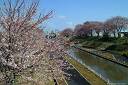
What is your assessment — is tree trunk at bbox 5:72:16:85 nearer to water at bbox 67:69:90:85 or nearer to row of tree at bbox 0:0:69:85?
row of tree at bbox 0:0:69:85

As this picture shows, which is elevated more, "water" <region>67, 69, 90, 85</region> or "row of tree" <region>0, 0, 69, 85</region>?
"row of tree" <region>0, 0, 69, 85</region>

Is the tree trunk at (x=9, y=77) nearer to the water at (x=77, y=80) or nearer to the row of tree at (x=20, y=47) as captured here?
the row of tree at (x=20, y=47)

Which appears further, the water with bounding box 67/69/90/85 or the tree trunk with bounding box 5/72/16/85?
the water with bounding box 67/69/90/85

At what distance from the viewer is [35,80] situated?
13359 millimetres

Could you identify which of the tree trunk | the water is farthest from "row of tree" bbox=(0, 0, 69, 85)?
the water

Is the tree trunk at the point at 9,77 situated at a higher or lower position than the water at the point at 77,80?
higher

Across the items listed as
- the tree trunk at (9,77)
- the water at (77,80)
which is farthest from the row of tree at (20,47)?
the water at (77,80)

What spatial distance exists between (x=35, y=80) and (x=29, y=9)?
282 centimetres

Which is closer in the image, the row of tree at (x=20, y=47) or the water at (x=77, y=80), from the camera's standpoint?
the row of tree at (x=20, y=47)

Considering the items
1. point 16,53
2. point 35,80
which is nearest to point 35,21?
point 16,53

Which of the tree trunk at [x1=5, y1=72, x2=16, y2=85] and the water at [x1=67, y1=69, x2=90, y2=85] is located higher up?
the tree trunk at [x1=5, y1=72, x2=16, y2=85]

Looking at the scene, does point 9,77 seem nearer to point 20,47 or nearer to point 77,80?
point 20,47

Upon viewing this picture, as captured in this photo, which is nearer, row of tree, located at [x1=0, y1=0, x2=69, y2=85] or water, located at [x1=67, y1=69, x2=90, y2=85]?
row of tree, located at [x1=0, y1=0, x2=69, y2=85]

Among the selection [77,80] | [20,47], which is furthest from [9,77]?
[77,80]
